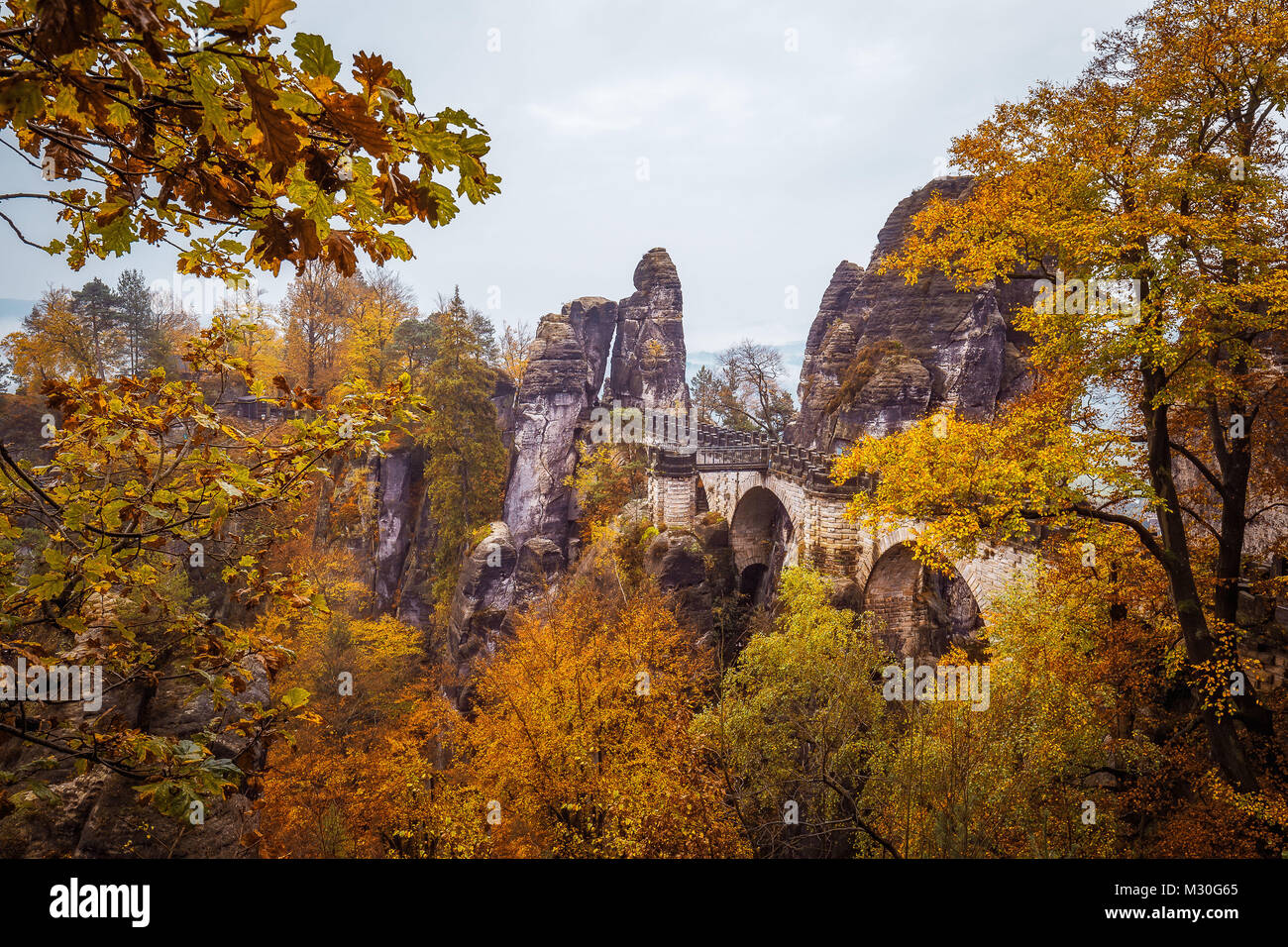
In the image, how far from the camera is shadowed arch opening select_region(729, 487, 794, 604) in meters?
27.5

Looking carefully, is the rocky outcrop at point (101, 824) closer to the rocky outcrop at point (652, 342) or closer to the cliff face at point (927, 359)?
the cliff face at point (927, 359)

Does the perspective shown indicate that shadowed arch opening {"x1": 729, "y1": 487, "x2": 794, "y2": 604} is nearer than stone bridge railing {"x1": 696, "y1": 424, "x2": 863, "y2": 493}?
No

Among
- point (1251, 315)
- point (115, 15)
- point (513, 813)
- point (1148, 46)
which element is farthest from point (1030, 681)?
point (115, 15)

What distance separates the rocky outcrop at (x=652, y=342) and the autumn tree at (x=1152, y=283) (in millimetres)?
30993

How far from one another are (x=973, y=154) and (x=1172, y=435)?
247 inches

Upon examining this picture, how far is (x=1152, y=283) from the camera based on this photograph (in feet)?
26.3

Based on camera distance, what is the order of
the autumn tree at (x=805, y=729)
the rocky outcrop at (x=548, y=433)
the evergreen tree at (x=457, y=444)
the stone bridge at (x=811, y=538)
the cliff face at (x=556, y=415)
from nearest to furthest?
the autumn tree at (x=805, y=729) → the stone bridge at (x=811, y=538) → the cliff face at (x=556, y=415) → the evergreen tree at (x=457, y=444) → the rocky outcrop at (x=548, y=433)

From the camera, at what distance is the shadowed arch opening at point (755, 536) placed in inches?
1082

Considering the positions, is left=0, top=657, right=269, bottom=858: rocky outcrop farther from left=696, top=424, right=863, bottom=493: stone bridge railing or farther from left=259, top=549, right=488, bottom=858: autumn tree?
left=696, top=424, right=863, bottom=493: stone bridge railing

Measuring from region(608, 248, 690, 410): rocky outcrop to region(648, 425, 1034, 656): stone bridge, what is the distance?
8.06 meters
